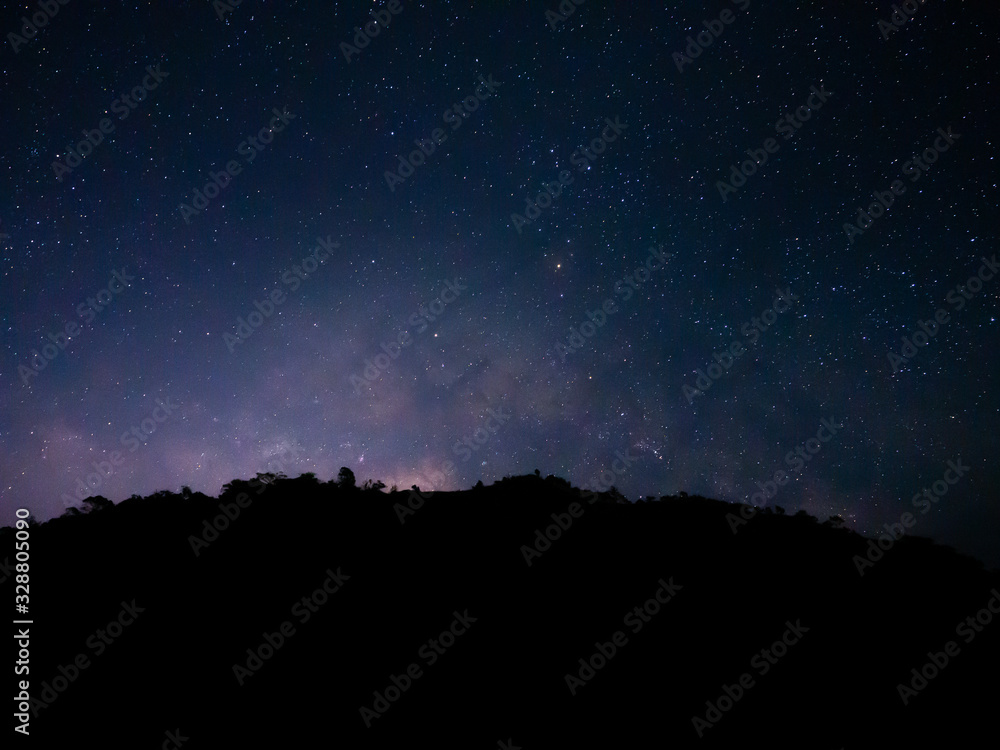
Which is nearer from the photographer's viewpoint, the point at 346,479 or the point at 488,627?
the point at 488,627

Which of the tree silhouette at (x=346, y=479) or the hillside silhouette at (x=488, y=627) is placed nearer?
the hillside silhouette at (x=488, y=627)

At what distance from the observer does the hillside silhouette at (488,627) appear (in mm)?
7703

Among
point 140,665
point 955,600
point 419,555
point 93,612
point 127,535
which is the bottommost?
point 955,600

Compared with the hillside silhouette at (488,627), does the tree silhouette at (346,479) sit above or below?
above

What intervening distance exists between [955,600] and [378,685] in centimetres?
1118

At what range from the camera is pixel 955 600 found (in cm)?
920

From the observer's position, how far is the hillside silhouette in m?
7.70

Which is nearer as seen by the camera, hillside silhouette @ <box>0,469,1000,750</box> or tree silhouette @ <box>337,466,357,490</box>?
hillside silhouette @ <box>0,469,1000,750</box>

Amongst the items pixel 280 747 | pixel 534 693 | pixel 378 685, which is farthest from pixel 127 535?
pixel 534 693

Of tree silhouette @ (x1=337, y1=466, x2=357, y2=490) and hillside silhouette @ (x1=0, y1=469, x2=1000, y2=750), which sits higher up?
tree silhouette @ (x1=337, y1=466, x2=357, y2=490)

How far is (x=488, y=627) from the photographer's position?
9.03 m

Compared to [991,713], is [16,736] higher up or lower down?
higher up

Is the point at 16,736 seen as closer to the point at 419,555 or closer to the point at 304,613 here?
the point at 304,613

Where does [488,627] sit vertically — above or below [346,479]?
below
